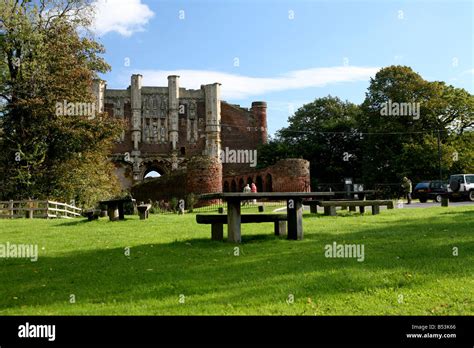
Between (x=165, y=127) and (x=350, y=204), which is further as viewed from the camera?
(x=165, y=127)

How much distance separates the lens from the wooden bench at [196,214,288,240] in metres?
10.2

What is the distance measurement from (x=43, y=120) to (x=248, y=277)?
25.5 metres

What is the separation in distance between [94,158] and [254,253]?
82.0ft

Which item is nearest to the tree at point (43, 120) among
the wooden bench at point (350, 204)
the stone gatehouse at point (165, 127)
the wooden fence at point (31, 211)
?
the wooden fence at point (31, 211)

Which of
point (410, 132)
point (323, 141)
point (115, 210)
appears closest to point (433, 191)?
point (410, 132)

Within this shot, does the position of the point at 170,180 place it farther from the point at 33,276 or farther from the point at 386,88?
the point at 33,276

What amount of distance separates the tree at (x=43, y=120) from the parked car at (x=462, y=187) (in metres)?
19.4

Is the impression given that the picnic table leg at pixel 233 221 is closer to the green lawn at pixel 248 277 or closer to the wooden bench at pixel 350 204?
the green lawn at pixel 248 277

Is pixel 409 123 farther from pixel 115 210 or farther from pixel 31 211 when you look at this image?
pixel 115 210

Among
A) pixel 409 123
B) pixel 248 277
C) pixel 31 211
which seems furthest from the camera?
pixel 409 123

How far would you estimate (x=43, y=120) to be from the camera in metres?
29.2

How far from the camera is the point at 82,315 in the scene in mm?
5000
